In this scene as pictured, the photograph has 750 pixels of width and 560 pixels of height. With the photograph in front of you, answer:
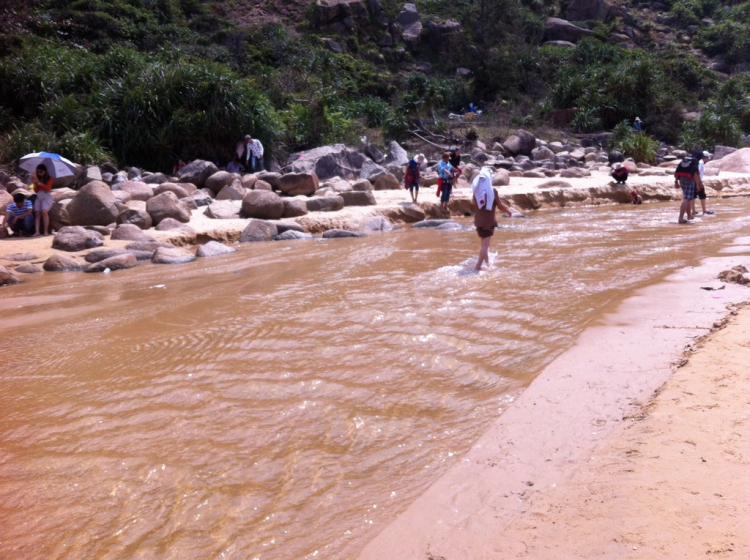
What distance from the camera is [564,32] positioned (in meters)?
41.7

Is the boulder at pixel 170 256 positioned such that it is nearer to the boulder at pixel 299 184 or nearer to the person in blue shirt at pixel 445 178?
the boulder at pixel 299 184

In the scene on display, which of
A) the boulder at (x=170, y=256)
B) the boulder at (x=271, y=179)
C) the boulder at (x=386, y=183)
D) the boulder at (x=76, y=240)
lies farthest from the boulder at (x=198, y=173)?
the boulder at (x=170, y=256)

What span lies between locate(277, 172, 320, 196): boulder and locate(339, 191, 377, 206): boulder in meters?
0.92

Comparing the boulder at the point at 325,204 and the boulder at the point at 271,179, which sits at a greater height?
the boulder at the point at 271,179

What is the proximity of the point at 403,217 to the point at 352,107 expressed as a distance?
14920 millimetres

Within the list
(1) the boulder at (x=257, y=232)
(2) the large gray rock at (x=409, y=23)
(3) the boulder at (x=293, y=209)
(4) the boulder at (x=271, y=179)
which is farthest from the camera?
(2) the large gray rock at (x=409, y=23)

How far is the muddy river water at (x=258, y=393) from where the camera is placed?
2559 mm

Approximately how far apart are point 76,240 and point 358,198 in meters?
5.59

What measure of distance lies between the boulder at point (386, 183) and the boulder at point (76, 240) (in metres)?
7.63

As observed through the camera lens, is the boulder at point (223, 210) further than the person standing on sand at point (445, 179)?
No

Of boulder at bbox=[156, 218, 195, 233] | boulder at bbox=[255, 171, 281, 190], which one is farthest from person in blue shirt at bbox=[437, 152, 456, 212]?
boulder at bbox=[156, 218, 195, 233]

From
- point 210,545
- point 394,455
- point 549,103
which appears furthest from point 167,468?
point 549,103

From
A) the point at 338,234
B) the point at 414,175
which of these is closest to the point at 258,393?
the point at 338,234

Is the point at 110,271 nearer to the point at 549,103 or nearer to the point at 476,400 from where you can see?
the point at 476,400
